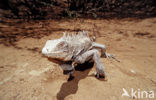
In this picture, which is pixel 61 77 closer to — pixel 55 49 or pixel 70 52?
pixel 70 52

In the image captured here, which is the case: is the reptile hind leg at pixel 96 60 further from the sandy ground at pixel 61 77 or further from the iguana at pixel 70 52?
the sandy ground at pixel 61 77

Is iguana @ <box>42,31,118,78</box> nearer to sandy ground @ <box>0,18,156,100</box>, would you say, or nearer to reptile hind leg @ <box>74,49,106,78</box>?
reptile hind leg @ <box>74,49,106,78</box>

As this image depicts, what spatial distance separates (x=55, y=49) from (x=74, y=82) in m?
1.09

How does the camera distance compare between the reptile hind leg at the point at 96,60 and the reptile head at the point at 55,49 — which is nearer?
the reptile head at the point at 55,49

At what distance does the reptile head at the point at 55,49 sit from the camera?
1689 mm

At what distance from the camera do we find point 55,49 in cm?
179

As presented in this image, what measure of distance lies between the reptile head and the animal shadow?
0.84 metres

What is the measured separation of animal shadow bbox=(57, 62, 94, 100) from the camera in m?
2.09

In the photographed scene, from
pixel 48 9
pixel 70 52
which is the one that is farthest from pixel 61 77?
pixel 48 9

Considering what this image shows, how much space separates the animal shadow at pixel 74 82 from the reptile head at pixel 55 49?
2.75 ft

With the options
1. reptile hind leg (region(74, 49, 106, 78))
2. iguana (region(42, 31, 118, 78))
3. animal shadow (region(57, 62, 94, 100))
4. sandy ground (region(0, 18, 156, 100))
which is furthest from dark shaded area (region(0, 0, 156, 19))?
reptile hind leg (region(74, 49, 106, 78))

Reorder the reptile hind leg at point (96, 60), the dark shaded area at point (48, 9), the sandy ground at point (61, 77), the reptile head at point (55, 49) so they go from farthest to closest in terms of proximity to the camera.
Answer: the dark shaded area at point (48, 9), the reptile hind leg at point (96, 60), the sandy ground at point (61, 77), the reptile head at point (55, 49)

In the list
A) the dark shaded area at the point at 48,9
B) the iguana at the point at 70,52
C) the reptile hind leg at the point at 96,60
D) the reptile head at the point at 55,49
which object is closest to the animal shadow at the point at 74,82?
the iguana at the point at 70,52

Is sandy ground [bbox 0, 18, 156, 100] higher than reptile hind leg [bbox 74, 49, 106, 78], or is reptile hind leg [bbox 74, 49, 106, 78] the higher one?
reptile hind leg [bbox 74, 49, 106, 78]
